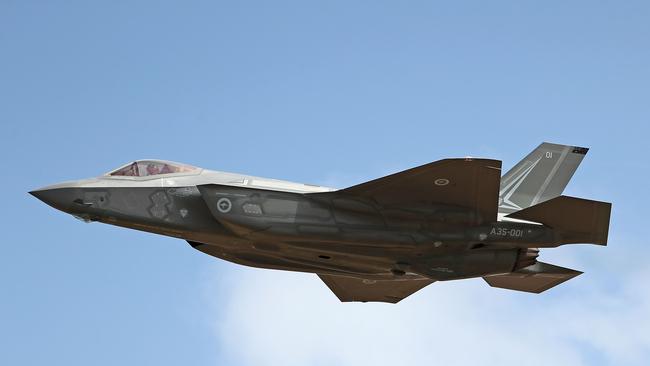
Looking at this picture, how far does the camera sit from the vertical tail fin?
38150 millimetres

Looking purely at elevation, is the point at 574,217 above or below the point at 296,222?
above

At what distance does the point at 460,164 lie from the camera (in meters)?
32.3

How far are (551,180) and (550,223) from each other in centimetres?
505

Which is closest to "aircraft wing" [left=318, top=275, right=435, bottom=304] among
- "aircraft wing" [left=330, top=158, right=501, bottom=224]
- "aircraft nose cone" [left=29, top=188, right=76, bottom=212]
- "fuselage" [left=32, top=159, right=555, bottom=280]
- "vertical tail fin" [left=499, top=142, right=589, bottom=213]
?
"vertical tail fin" [left=499, top=142, right=589, bottom=213]

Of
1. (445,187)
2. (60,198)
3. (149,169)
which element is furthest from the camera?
(149,169)

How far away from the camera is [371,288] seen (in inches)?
1578

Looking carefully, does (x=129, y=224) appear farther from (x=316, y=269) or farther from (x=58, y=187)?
(x=316, y=269)

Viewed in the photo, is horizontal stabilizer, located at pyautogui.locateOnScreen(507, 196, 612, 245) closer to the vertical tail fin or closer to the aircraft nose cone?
the vertical tail fin

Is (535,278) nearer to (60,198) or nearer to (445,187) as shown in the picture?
(445,187)

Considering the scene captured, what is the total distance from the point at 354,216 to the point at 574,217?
21.2 feet

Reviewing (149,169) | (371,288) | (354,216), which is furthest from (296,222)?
(371,288)

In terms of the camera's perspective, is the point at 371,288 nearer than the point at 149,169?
No

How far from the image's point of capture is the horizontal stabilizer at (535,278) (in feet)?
121

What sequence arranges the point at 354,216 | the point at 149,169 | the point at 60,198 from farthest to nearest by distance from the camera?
the point at 149,169 → the point at 60,198 → the point at 354,216
